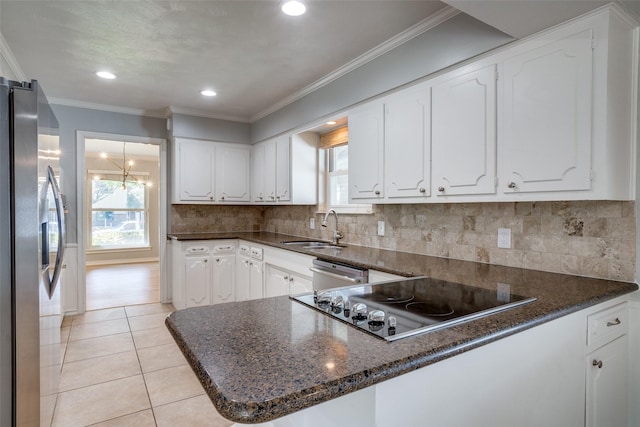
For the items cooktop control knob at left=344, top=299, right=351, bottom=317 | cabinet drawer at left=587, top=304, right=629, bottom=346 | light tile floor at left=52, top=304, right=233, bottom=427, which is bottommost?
light tile floor at left=52, top=304, right=233, bottom=427

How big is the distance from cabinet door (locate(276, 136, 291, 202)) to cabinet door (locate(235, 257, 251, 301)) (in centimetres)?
81

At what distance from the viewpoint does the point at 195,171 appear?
4398 millimetres

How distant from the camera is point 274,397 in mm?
692

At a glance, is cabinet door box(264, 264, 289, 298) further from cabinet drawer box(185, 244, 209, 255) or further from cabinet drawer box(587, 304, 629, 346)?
cabinet drawer box(587, 304, 629, 346)

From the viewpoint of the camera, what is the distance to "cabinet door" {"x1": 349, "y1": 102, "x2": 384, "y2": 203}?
2638 millimetres

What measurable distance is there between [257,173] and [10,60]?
99.0 inches

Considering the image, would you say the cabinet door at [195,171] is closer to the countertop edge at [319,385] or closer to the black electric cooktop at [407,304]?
the black electric cooktop at [407,304]

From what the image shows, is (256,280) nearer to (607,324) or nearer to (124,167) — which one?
(607,324)

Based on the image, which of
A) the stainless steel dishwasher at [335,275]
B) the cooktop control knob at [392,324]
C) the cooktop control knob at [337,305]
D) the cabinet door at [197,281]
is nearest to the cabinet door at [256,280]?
the cabinet door at [197,281]

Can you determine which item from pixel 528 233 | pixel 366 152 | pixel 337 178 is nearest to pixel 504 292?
pixel 528 233

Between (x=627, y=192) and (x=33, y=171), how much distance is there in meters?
2.60

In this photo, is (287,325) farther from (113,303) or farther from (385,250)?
(113,303)

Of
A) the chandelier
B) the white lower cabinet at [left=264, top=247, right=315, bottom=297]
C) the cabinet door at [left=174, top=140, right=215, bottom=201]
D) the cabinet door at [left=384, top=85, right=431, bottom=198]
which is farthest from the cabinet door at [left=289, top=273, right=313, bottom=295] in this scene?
the chandelier

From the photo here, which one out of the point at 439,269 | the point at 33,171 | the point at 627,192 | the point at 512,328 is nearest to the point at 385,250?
the point at 439,269
